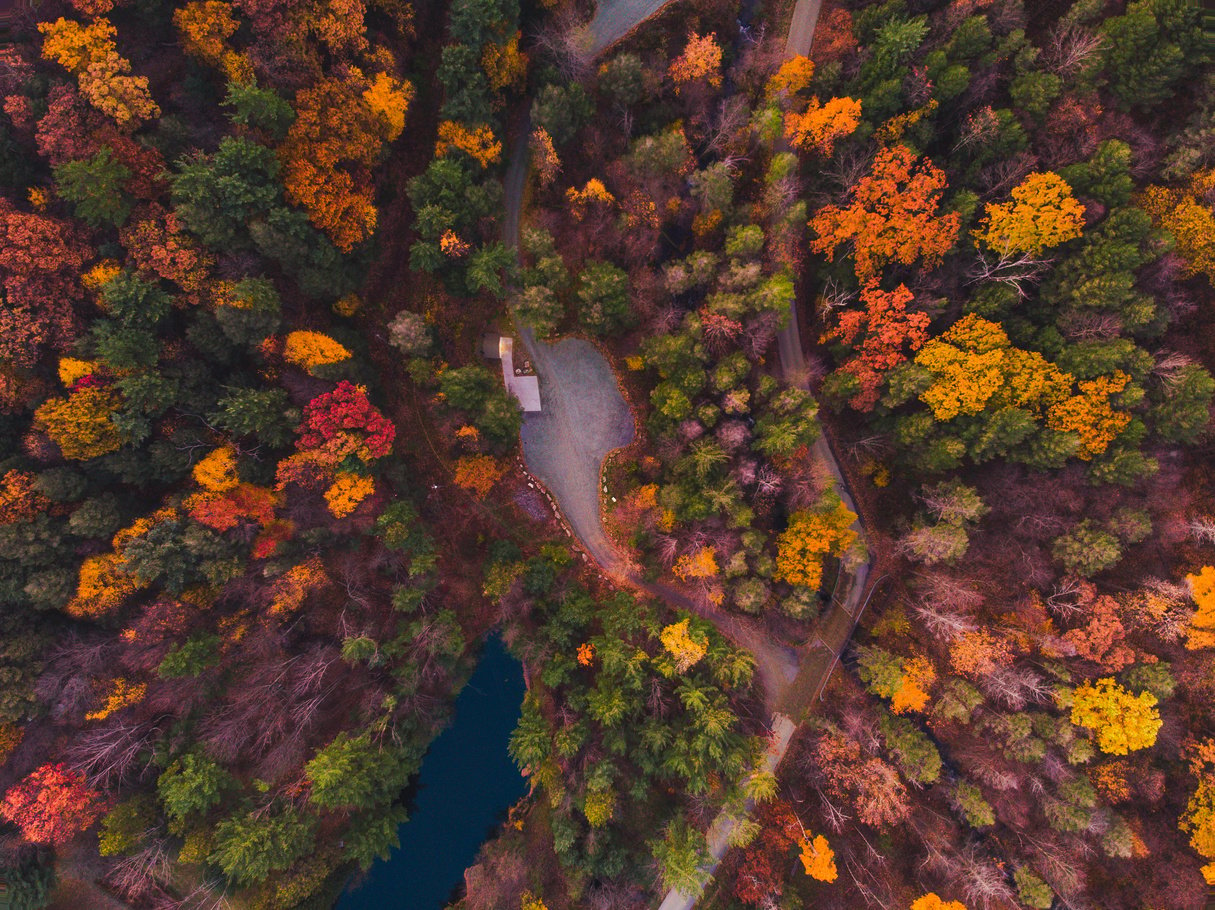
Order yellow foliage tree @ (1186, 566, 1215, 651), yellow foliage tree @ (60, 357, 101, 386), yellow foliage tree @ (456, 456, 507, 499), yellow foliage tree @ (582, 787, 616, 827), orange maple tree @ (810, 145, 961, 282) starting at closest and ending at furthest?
yellow foliage tree @ (60, 357, 101, 386) < yellow foliage tree @ (1186, 566, 1215, 651) < orange maple tree @ (810, 145, 961, 282) < yellow foliage tree @ (582, 787, 616, 827) < yellow foliage tree @ (456, 456, 507, 499)

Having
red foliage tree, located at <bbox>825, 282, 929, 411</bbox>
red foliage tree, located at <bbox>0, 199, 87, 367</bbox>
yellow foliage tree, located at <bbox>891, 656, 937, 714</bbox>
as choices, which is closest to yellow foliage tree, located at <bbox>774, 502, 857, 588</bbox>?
red foliage tree, located at <bbox>825, 282, 929, 411</bbox>

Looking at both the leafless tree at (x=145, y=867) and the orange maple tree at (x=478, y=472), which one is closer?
the leafless tree at (x=145, y=867)

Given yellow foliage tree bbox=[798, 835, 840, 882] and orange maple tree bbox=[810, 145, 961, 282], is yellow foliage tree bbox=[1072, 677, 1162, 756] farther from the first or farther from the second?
orange maple tree bbox=[810, 145, 961, 282]

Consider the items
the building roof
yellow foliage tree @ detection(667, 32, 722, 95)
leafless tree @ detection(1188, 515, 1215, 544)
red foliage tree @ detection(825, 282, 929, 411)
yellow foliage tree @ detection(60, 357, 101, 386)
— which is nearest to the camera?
yellow foliage tree @ detection(60, 357, 101, 386)

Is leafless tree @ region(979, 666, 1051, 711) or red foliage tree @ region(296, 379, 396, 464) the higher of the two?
red foliage tree @ region(296, 379, 396, 464)

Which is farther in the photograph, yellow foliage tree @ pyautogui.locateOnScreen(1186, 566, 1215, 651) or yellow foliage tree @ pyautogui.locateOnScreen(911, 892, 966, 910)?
yellow foliage tree @ pyautogui.locateOnScreen(911, 892, 966, 910)

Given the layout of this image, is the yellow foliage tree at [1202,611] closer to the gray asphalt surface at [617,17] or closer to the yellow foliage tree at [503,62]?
the gray asphalt surface at [617,17]

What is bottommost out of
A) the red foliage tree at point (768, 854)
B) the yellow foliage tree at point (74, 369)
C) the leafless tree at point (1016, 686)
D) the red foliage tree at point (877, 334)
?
the red foliage tree at point (768, 854)

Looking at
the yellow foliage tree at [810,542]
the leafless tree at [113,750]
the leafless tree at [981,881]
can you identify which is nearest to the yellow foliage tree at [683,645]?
the yellow foliage tree at [810,542]
